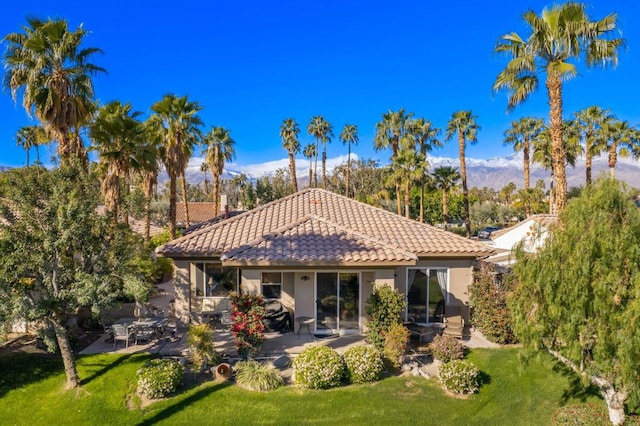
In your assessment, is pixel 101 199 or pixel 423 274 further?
pixel 423 274

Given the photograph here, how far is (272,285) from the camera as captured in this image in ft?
51.9

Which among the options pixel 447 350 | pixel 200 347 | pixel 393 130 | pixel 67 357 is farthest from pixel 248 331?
pixel 393 130

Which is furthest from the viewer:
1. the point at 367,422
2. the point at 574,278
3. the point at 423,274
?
the point at 423,274

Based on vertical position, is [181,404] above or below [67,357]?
below

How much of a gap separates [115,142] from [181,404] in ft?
45.8

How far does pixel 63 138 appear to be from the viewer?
16344mm

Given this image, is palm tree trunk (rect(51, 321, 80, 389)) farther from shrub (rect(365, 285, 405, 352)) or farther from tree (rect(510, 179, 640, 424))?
tree (rect(510, 179, 640, 424))

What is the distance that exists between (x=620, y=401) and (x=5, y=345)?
1775cm

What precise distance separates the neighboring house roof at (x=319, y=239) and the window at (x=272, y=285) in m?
1.28

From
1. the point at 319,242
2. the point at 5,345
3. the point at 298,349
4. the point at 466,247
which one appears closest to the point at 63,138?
the point at 5,345

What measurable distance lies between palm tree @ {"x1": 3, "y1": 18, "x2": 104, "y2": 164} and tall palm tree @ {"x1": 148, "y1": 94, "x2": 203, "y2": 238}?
25.6ft

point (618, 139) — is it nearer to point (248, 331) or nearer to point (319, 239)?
point (319, 239)

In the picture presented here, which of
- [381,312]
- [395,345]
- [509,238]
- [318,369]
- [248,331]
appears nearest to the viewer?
[318,369]

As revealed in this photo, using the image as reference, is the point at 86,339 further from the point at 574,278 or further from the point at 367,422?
the point at 574,278
